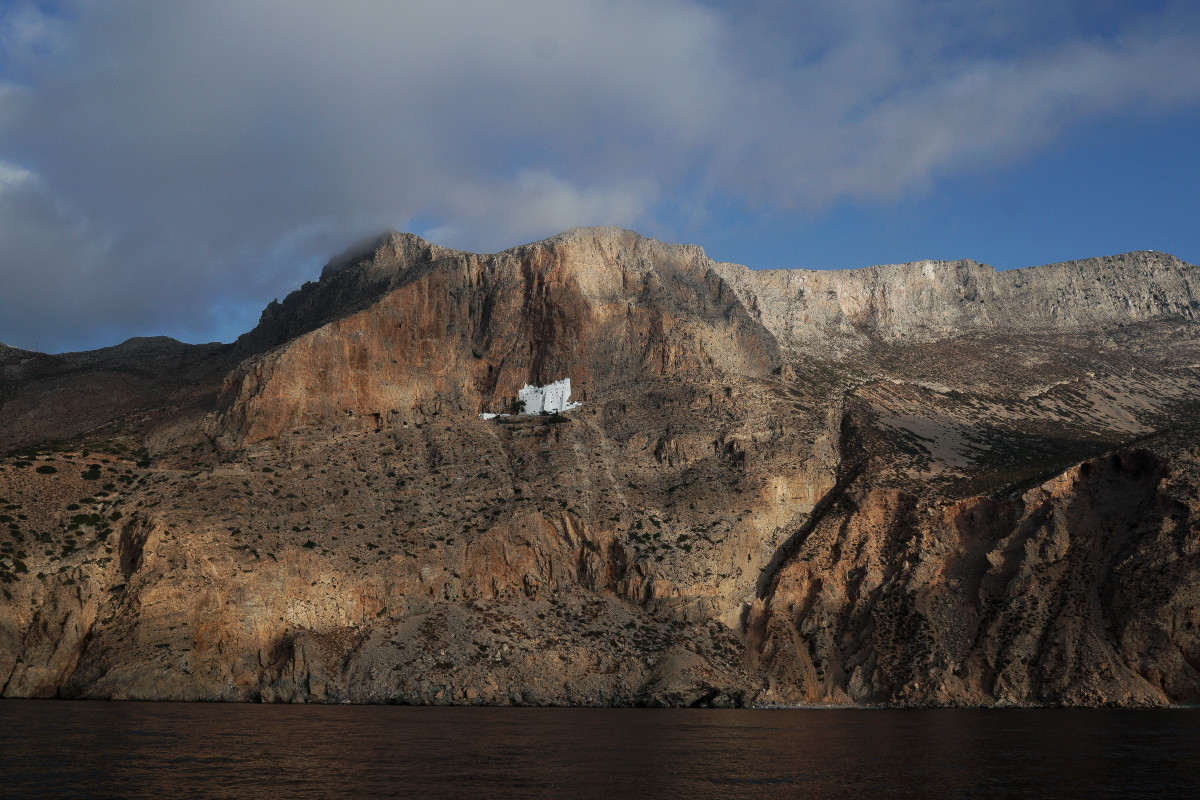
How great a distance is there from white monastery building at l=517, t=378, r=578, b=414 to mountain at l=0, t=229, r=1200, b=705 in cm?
144

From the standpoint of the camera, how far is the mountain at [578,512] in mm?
78688

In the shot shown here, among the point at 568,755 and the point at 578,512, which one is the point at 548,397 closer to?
the point at 578,512

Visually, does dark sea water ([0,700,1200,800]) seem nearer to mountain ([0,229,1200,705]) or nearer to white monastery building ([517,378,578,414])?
mountain ([0,229,1200,705])

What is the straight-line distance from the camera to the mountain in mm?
78688

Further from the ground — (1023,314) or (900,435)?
(1023,314)

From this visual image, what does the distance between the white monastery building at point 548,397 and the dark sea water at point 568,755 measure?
2115 inches

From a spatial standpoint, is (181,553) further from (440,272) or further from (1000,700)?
(1000,700)

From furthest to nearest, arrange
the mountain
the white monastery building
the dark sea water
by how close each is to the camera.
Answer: the white monastery building
the mountain
the dark sea water

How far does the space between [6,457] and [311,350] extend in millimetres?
30361

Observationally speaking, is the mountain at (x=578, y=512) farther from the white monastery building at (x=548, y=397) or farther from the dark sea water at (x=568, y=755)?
the dark sea water at (x=568, y=755)

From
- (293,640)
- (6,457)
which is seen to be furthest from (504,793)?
(6,457)

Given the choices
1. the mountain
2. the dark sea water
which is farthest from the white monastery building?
the dark sea water

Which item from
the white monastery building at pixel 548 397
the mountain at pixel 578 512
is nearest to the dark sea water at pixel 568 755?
the mountain at pixel 578 512

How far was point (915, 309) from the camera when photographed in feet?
550
